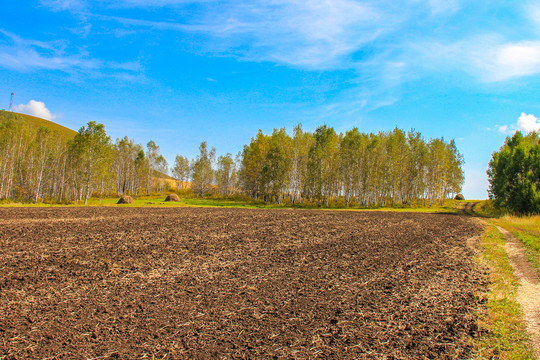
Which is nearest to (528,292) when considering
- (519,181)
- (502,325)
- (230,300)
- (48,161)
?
(502,325)

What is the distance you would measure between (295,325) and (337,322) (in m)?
1.12

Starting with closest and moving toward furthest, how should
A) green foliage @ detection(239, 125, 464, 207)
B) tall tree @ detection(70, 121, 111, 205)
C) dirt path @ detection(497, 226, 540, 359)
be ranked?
dirt path @ detection(497, 226, 540, 359), tall tree @ detection(70, 121, 111, 205), green foliage @ detection(239, 125, 464, 207)

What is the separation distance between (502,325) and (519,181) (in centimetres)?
5101

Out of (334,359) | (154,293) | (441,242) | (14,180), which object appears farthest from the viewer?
(14,180)

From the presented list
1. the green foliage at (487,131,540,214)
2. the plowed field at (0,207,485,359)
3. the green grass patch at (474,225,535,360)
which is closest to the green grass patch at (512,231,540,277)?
the plowed field at (0,207,485,359)

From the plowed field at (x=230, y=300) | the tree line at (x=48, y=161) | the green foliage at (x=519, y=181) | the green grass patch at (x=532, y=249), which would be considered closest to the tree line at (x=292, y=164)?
the tree line at (x=48, y=161)

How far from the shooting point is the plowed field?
6.28 m

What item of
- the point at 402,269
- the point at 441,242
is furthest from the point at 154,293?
the point at 441,242

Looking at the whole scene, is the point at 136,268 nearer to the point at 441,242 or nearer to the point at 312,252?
the point at 312,252

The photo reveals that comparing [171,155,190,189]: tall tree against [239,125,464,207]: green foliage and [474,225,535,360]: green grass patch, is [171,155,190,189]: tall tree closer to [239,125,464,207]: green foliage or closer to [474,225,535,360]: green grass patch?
[239,125,464,207]: green foliage

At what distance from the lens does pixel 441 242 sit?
20.0 meters

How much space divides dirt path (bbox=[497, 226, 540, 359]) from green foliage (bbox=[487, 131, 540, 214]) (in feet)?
118

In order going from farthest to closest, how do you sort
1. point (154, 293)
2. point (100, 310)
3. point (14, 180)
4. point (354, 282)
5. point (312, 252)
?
point (14, 180) → point (312, 252) → point (354, 282) → point (154, 293) → point (100, 310)

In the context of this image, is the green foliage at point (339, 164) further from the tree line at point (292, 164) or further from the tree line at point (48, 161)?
the tree line at point (48, 161)
